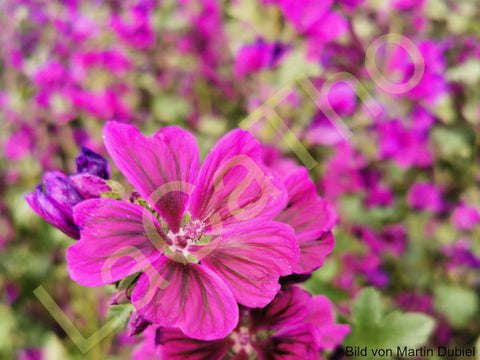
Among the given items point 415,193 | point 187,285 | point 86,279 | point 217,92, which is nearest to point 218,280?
point 187,285

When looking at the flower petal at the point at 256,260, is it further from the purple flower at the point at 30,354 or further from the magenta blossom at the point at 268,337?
the purple flower at the point at 30,354

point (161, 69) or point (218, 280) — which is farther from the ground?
point (161, 69)

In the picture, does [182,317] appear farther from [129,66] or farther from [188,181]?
[129,66]

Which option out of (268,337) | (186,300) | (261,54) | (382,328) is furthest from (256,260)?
(261,54)

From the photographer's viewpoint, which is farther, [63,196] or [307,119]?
[307,119]

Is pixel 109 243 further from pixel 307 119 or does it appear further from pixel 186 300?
pixel 307 119

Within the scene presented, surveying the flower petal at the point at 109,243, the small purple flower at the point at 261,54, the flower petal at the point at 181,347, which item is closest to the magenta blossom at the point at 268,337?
the flower petal at the point at 181,347

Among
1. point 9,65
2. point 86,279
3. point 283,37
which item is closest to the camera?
point 86,279
